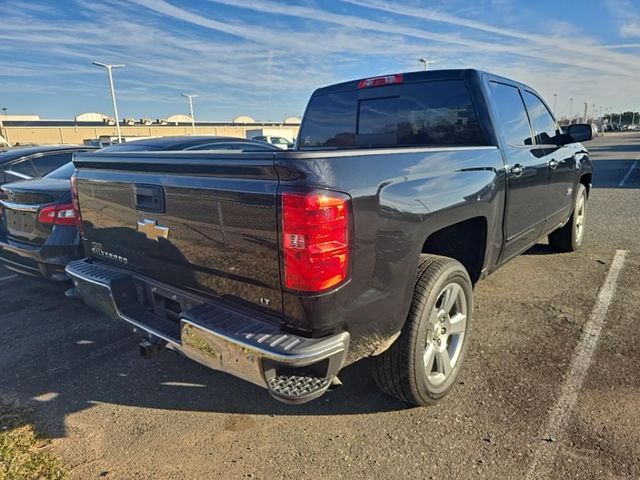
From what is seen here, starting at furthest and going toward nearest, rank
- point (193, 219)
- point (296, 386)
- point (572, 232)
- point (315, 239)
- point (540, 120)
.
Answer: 1. point (572, 232)
2. point (540, 120)
3. point (193, 219)
4. point (296, 386)
5. point (315, 239)

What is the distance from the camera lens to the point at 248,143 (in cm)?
663

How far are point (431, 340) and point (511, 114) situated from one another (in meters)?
2.25

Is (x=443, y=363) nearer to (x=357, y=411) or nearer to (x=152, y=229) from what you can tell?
(x=357, y=411)

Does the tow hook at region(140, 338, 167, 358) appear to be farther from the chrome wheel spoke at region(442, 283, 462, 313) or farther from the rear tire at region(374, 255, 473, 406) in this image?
the chrome wheel spoke at region(442, 283, 462, 313)

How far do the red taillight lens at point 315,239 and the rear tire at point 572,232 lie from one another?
4.73 meters

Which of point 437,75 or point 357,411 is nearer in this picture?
point 357,411

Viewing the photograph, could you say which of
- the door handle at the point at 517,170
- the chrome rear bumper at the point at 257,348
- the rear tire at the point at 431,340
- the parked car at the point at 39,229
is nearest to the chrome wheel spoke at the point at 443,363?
the rear tire at the point at 431,340

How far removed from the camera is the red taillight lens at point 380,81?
390cm

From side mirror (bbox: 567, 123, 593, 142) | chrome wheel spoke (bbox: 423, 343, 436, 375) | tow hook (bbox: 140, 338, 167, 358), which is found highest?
side mirror (bbox: 567, 123, 593, 142)

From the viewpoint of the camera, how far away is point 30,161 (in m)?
6.60

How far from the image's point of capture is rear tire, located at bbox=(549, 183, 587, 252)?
228 inches

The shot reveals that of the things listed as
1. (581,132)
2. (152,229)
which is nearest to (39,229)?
(152,229)

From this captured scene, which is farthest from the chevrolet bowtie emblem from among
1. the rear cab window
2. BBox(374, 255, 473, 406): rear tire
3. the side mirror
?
the side mirror

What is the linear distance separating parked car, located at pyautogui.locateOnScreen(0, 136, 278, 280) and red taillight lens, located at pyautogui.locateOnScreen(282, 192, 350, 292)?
2.97 metres
